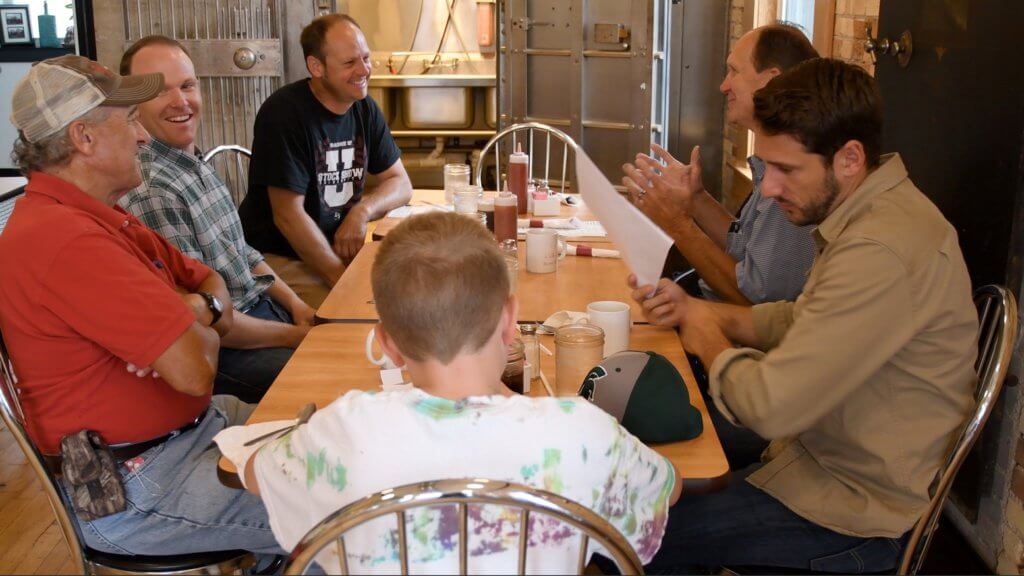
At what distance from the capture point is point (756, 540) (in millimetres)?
1786

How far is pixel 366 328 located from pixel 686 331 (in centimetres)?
70

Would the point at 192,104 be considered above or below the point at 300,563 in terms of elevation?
above

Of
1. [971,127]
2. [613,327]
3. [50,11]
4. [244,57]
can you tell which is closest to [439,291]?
[613,327]

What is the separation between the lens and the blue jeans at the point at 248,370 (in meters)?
2.68

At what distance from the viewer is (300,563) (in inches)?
46.6

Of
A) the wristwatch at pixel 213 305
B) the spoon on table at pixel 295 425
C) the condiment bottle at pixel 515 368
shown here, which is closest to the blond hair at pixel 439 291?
the spoon on table at pixel 295 425

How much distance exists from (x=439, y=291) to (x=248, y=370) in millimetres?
1541

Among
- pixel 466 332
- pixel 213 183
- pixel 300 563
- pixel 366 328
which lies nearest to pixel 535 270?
pixel 366 328

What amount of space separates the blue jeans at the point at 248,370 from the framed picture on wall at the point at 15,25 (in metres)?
4.93

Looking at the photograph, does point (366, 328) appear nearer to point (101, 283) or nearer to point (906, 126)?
point (101, 283)

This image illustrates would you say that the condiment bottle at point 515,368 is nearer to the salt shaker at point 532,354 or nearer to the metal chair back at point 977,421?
the salt shaker at point 532,354

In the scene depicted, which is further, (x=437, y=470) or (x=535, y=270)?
(x=535, y=270)

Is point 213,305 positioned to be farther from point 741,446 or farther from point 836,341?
point 836,341

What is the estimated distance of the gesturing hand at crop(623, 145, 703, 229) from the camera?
275 centimetres
